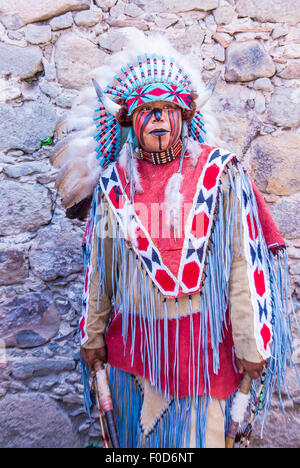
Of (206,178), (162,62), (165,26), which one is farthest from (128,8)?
(206,178)

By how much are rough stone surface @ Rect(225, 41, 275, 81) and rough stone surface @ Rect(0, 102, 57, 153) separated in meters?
0.90

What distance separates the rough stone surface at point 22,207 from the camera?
1900mm

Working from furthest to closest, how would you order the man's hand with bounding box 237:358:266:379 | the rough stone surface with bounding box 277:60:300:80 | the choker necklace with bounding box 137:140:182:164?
the rough stone surface with bounding box 277:60:300:80 < the choker necklace with bounding box 137:140:182:164 < the man's hand with bounding box 237:358:266:379

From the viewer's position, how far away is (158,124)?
1278 mm

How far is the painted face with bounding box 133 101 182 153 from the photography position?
1.28 metres

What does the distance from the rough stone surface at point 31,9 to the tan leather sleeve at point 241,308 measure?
1362 mm

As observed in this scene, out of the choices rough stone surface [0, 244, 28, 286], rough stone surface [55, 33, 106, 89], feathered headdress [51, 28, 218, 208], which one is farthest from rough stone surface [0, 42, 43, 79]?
rough stone surface [0, 244, 28, 286]

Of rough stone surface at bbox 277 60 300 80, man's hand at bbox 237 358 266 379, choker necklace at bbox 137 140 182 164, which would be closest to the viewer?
man's hand at bbox 237 358 266 379

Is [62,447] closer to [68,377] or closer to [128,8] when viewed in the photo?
[68,377]

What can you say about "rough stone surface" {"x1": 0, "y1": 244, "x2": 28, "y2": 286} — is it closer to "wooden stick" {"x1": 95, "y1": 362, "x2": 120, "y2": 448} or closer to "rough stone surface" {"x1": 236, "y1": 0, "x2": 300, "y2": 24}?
"wooden stick" {"x1": 95, "y1": 362, "x2": 120, "y2": 448}

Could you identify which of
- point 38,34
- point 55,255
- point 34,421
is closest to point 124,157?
point 55,255

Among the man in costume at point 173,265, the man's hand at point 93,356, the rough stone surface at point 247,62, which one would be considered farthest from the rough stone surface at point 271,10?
the man's hand at point 93,356

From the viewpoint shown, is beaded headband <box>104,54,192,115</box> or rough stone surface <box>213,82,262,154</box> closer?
beaded headband <box>104,54,192,115</box>

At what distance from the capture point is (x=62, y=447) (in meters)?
1.91
